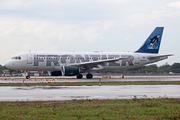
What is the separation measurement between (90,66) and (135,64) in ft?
28.0

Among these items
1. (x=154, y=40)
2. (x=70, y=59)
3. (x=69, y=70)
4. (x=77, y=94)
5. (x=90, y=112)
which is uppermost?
(x=154, y=40)

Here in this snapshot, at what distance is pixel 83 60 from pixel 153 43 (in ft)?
42.2

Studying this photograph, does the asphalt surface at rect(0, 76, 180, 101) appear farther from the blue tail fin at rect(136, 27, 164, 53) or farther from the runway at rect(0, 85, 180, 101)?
the blue tail fin at rect(136, 27, 164, 53)

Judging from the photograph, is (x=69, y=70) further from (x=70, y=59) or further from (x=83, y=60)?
(x=83, y=60)

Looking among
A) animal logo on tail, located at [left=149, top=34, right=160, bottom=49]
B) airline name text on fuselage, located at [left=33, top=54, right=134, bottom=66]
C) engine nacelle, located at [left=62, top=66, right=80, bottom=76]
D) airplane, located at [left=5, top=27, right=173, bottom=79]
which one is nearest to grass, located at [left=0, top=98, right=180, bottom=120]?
engine nacelle, located at [left=62, top=66, right=80, bottom=76]

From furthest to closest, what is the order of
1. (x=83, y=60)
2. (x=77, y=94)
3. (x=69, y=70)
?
(x=83, y=60)
(x=69, y=70)
(x=77, y=94)

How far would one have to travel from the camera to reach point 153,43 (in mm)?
42938

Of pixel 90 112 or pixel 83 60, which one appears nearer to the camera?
pixel 90 112

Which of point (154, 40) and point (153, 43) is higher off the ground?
point (154, 40)

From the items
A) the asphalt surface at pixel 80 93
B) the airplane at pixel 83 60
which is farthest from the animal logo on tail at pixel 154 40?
the asphalt surface at pixel 80 93

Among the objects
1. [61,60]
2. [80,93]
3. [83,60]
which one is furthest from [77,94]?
[83,60]

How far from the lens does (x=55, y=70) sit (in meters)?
38.3

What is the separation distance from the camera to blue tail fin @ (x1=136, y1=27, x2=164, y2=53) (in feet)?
140

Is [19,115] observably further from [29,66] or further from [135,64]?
[135,64]
